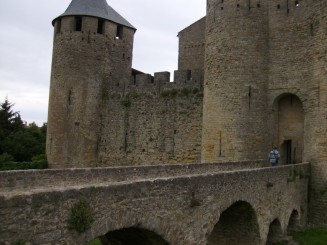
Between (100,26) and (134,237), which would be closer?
(134,237)

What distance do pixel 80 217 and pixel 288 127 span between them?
12767mm

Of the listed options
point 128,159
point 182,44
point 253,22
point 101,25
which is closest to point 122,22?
point 101,25

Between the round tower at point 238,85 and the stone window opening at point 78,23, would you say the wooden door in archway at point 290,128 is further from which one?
the stone window opening at point 78,23

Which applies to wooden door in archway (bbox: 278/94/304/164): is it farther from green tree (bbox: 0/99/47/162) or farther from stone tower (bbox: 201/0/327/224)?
green tree (bbox: 0/99/47/162)

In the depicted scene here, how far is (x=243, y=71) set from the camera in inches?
628

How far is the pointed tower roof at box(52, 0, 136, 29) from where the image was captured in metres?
22.9

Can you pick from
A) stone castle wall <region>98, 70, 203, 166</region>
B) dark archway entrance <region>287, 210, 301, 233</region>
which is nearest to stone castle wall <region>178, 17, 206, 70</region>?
stone castle wall <region>98, 70, 203, 166</region>

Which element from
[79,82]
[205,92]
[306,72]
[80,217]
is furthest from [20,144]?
[80,217]

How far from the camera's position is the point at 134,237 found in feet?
22.9

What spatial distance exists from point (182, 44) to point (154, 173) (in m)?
14.6

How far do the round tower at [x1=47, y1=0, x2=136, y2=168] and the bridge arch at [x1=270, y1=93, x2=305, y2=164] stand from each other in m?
9.48

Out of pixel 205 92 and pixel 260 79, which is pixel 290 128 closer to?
pixel 260 79

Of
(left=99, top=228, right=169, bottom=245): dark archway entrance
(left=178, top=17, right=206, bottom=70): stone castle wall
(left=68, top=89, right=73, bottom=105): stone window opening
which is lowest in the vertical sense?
(left=99, top=228, right=169, bottom=245): dark archway entrance

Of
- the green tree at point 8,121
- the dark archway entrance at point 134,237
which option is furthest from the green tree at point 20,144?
the dark archway entrance at point 134,237
